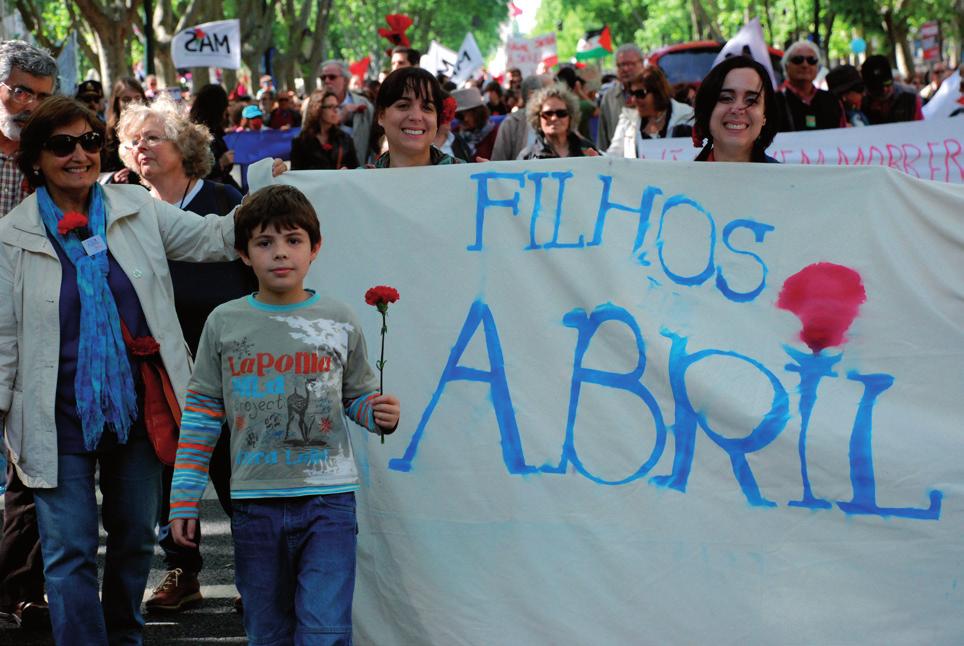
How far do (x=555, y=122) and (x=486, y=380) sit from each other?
3503 mm

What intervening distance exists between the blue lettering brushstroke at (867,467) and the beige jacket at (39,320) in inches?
74.8

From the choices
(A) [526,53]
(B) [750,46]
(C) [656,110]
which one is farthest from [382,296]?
(A) [526,53]

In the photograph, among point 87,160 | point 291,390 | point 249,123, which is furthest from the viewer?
point 249,123

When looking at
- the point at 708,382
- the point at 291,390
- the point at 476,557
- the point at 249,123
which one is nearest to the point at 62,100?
the point at 291,390

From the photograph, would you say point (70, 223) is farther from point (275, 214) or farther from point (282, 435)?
point (282, 435)

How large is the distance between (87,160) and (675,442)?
1848 millimetres

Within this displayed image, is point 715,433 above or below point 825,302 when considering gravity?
below

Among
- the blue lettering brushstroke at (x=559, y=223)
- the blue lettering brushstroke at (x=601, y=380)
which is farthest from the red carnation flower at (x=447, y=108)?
the blue lettering brushstroke at (x=601, y=380)

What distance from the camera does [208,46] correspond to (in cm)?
1997

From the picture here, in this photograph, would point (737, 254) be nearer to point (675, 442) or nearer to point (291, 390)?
point (675, 442)

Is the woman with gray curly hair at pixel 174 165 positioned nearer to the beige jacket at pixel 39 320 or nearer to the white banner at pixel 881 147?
the beige jacket at pixel 39 320

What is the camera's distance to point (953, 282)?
13.1 ft

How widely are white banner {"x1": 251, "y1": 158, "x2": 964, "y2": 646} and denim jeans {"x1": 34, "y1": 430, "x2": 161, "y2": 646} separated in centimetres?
64

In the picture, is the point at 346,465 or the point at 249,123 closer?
the point at 346,465
